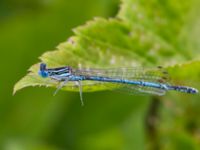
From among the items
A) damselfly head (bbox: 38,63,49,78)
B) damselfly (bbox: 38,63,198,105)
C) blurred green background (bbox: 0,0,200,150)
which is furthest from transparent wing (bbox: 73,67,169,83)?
blurred green background (bbox: 0,0,200,150)

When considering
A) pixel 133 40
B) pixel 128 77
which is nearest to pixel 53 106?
pixel 128 77

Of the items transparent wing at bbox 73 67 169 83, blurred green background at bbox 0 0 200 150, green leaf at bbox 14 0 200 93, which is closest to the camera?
green leaf at bbox 14 0 200 93

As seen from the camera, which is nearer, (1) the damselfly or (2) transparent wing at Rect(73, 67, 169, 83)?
(1) the damselfly

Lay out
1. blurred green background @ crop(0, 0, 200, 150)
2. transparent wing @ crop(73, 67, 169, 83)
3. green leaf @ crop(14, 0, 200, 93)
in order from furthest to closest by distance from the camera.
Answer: blurred green background @ crop(0, 0, 200, 150) → transparent wing @ crop(73, 67, 169, 83) → green leaf @ crop(14, 0, 200, 93)

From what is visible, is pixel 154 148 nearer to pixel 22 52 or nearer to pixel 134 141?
pixel 134 141

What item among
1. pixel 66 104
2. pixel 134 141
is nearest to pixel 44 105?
pixel 66 104

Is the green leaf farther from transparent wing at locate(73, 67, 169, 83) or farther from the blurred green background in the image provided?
the blurred green background

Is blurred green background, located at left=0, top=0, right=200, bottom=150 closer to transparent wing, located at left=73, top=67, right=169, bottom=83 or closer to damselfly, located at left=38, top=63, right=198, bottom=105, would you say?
damselfly, located at left=38, top=63, right=198, bottom=105

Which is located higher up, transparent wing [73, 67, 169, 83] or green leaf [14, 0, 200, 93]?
green leaf [14, 0, 200, 93]

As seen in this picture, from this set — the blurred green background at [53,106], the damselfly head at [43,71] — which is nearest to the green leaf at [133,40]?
the damselfly head at [43,71]
